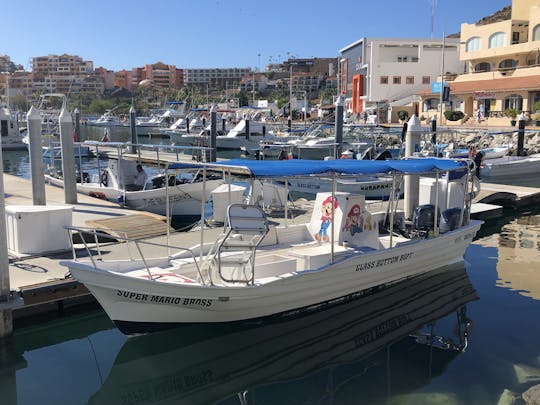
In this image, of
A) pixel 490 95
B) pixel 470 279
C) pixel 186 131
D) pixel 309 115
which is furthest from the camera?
pixel 309 115

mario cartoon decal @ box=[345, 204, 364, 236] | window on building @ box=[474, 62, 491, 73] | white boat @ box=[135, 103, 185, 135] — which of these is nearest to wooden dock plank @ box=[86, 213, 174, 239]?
mario cartoon decal @ box=[345, 204, 364, 236]

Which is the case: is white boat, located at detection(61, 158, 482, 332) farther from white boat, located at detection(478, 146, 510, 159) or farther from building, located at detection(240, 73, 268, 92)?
building, located at detection(240, 73, 268, 92)

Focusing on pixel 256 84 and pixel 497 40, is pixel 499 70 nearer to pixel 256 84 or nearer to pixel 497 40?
pixel 497 40

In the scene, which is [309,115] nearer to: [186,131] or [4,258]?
[186,131]

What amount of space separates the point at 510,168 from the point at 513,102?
22.1 meters

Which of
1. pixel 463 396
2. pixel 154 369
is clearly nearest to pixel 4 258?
pixel 154 369

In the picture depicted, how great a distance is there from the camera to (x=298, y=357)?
30.8 feet

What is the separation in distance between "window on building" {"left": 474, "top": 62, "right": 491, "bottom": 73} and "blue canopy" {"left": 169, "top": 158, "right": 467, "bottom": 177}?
5141 centimetres

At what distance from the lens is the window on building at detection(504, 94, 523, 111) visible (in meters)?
49.2

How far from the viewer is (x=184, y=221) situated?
20.5m

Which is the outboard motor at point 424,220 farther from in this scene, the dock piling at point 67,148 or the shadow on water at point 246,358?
the dock piling at point 67,148

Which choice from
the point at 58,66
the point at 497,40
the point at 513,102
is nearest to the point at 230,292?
the point at 513,102

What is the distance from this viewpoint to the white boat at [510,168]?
3053cm

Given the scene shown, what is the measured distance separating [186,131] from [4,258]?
54.9 meters
